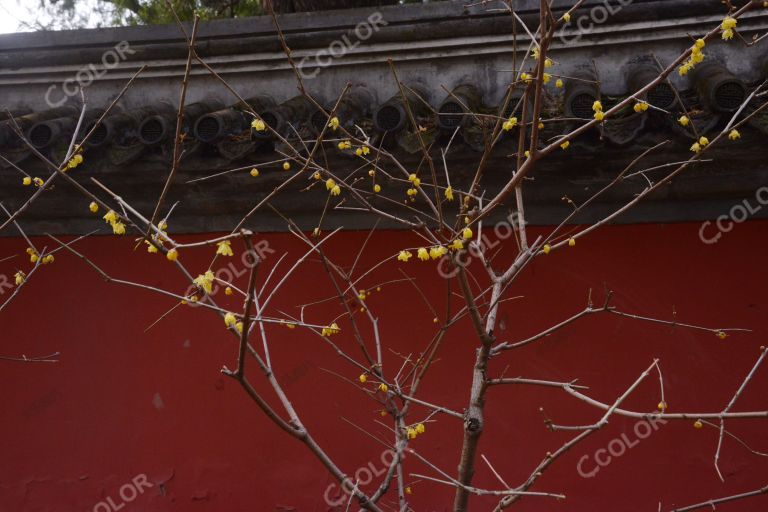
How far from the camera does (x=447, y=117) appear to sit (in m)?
2.87

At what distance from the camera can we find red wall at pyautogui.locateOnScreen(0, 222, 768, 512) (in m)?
3.15

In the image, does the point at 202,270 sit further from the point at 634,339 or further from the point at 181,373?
the point at 634,339

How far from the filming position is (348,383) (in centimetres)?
346

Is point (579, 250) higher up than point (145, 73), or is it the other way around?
point (145, 73)

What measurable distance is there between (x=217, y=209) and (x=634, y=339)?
1.83 meters

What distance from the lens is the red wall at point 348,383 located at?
315cm

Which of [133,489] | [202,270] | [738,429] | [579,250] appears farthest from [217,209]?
[738,429]

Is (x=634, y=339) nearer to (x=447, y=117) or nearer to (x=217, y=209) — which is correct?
(x=447, y=117)

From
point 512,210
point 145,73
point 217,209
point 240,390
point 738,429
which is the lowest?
point 738,429

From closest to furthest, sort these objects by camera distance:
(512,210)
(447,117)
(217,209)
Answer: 1. (447,117)
2. (512,210)
3. (217,209)

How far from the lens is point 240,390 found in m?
3.55

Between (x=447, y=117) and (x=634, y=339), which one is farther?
(x=634, y=339)

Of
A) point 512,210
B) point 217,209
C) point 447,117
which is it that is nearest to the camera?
point 447,117

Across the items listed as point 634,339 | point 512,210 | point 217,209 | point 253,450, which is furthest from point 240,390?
point 634,339
